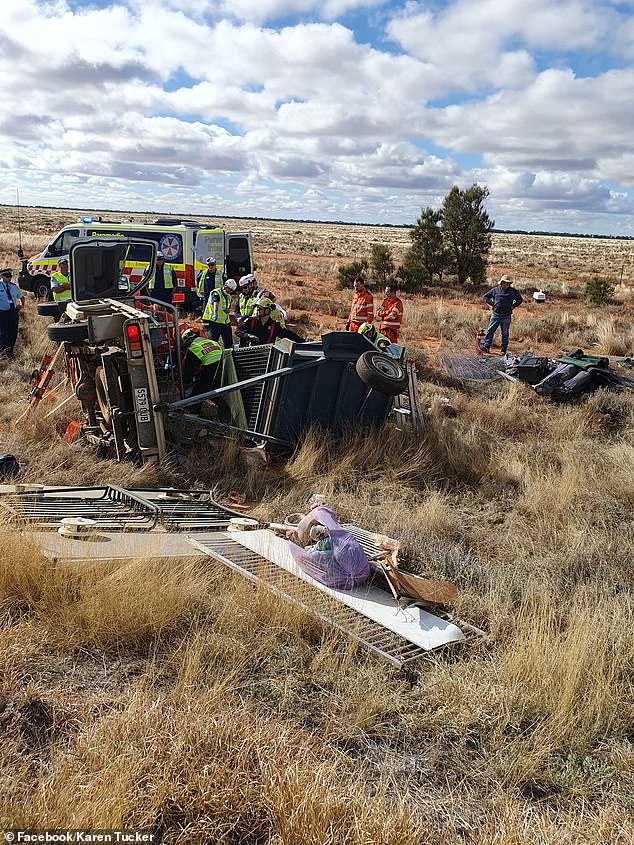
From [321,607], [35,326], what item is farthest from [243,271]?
[321,607]

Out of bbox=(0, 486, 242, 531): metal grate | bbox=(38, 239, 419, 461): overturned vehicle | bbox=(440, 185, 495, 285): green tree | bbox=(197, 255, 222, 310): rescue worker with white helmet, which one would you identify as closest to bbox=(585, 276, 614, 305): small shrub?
bbox=(440, 185, 495, 285): green tree

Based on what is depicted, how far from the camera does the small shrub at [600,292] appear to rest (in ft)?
78.8

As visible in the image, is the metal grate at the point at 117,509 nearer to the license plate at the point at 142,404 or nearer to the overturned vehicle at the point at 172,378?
the license plate at the point at 142,404

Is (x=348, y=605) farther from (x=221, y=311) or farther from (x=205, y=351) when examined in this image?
(x=221, y=311)

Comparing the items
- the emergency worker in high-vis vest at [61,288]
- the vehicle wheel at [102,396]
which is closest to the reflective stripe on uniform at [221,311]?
the vehicle wheel at [102,396]

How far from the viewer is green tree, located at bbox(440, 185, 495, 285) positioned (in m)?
26.1

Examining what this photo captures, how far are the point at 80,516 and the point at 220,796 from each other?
9.72ft

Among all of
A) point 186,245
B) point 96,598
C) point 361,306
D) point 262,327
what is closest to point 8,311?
point 262,327

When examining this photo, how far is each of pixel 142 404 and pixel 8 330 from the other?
605 cm

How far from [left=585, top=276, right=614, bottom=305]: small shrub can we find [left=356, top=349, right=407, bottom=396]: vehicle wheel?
1976 cm

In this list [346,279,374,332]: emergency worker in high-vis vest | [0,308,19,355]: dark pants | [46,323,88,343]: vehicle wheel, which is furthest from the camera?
[346,279,374,332]: emergency worker in high-vis vest

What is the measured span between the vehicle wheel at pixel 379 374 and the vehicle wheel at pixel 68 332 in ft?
9.34

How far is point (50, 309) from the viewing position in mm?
8297

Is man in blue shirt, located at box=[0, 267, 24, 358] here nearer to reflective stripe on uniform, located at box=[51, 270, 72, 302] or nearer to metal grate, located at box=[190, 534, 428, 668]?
reflective stripe on uniform, located at box=[51, 270, 72, 302]
